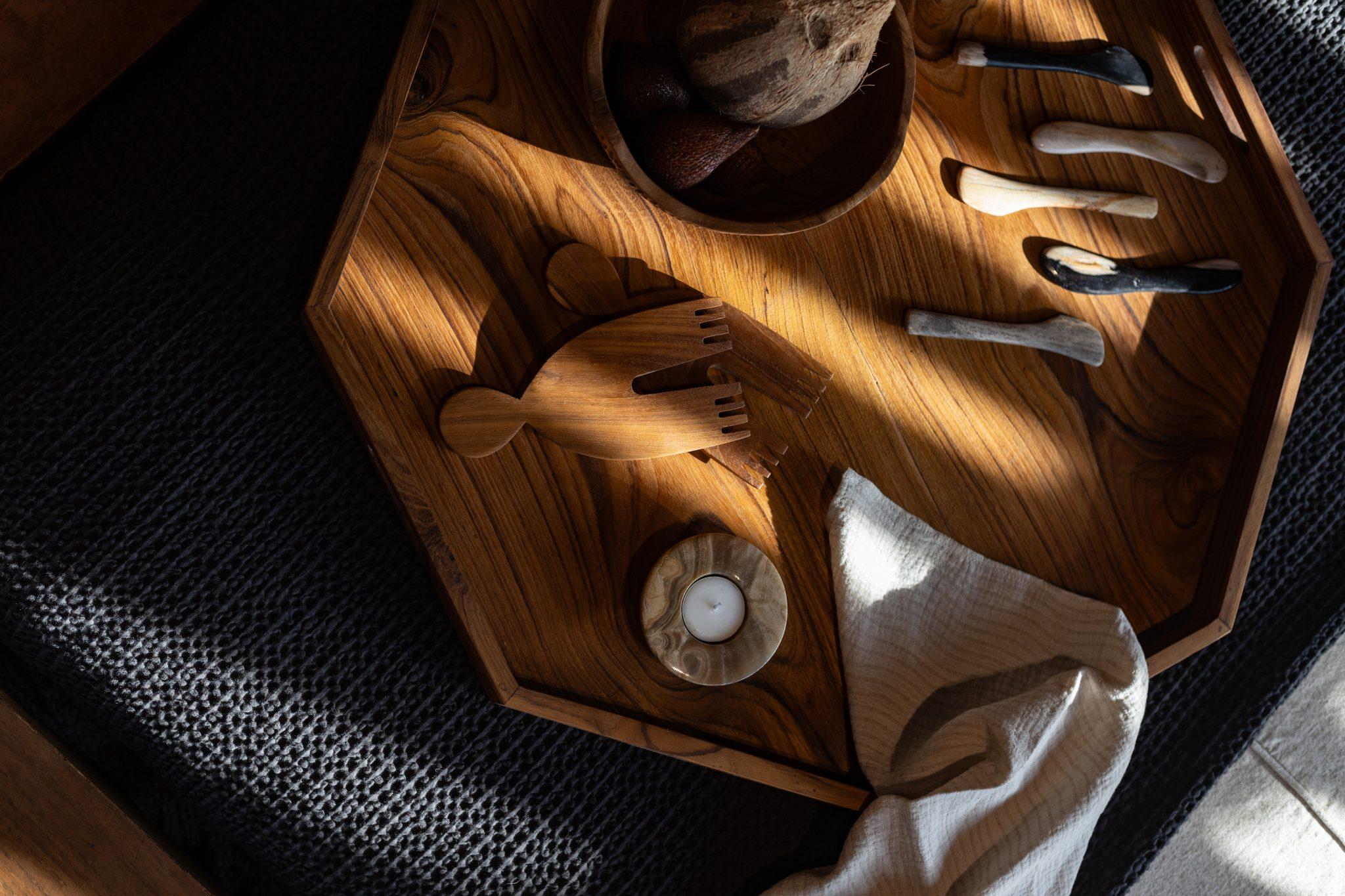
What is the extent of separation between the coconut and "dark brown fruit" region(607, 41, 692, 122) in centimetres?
1

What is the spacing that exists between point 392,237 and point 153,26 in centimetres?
46

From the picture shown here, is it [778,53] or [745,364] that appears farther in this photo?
[745,364]

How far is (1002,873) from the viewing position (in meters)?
0.68

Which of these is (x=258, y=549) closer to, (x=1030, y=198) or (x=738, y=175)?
(x=738, y=175)

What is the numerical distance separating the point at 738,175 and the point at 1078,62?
12.6 inches

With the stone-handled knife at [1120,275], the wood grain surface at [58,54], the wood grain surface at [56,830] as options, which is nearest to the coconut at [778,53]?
the stone-handled knife at [1120,275]

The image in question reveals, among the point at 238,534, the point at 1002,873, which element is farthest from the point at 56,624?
the point at 1002,873

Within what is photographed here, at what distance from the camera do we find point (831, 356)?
0.70 m

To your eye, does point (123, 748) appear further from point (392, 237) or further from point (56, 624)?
point (392, 237)

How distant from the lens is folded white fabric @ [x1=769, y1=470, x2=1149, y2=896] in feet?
2.25

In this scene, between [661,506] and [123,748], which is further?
[123,748]

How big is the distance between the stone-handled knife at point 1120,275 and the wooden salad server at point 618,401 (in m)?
0.28

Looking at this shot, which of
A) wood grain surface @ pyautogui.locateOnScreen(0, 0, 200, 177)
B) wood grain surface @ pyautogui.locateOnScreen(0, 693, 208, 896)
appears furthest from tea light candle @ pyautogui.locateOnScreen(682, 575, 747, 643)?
wood grain surface @ pyautogui.locateOnScreen(0, 0, 200, 177)

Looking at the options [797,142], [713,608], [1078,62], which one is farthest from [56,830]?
[1078,62]
